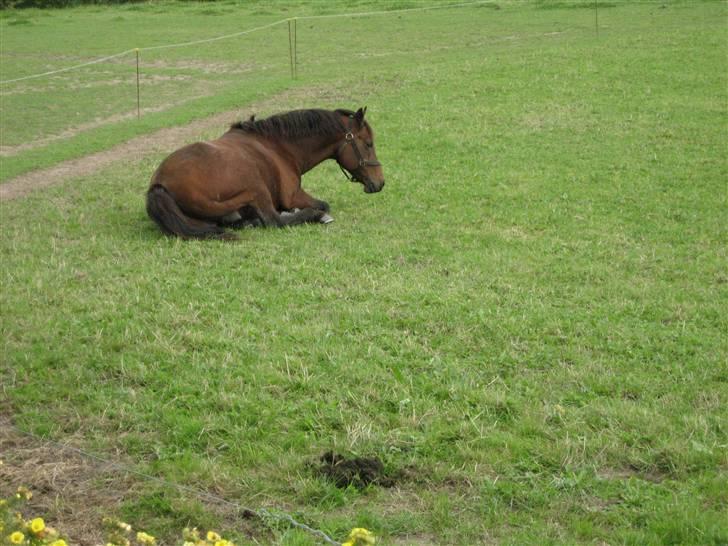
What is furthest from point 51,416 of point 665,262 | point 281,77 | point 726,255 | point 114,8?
point 114,8

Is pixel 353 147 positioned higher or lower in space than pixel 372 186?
higher

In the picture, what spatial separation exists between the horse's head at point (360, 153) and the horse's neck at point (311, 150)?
0.11 metres

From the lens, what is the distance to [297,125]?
966cm

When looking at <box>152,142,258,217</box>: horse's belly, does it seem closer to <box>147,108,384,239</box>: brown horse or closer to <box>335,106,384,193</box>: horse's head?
<box>147,108,384,239</box>: brown horse

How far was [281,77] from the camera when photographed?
19859mm

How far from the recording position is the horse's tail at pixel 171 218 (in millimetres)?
8828

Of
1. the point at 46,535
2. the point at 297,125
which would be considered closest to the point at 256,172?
the point at 297,125

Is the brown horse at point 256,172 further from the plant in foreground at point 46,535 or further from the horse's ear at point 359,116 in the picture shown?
the plant in foreground at point 46,535

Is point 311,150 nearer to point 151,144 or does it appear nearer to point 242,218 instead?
point 242,218

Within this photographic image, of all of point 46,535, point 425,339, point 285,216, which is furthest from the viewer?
point 285,216

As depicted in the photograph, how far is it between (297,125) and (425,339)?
4.02 metres

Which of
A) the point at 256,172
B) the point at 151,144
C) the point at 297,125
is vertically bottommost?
the point at 151,144

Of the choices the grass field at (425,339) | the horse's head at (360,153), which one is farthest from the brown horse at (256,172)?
the grass field at (425,339)

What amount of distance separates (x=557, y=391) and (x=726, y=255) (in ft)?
11.2
